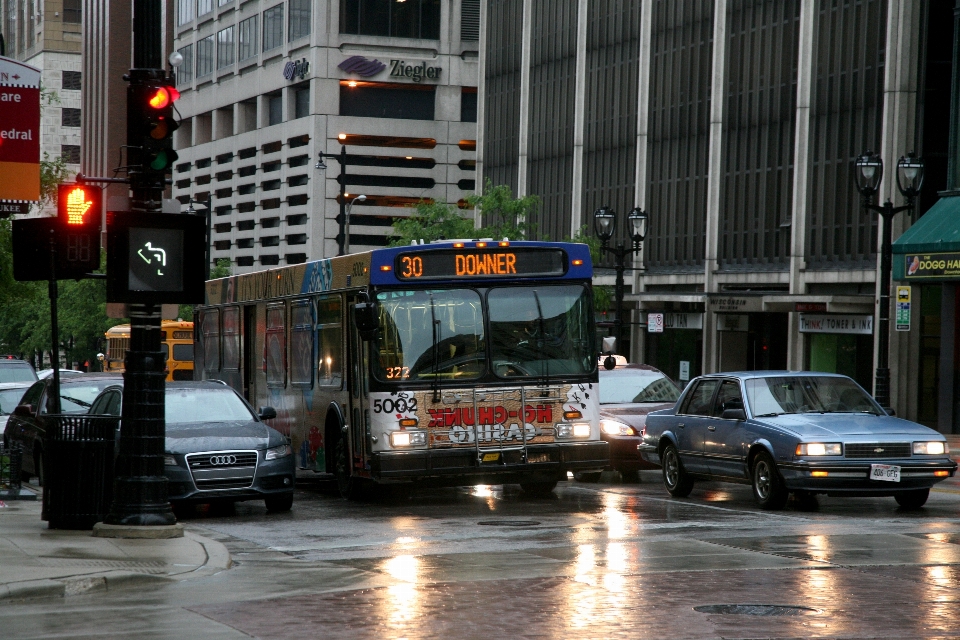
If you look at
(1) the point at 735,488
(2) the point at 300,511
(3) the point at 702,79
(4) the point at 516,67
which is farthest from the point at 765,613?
(4) the point at 516,67

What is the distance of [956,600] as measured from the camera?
391 inches

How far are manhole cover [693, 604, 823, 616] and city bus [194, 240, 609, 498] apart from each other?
735cm

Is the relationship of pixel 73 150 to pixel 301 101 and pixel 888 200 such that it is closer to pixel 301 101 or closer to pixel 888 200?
pixel 301 101

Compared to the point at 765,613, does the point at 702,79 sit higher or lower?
higher

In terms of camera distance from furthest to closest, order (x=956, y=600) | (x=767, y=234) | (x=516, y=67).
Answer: (x=516, y=67)
(x=767, y=234)
(x=956, y=600)

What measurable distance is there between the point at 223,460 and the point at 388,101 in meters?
77.1

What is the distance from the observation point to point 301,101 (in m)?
91.0

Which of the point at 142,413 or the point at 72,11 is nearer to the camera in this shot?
the point at 142,413

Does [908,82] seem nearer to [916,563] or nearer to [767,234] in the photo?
[767,234]

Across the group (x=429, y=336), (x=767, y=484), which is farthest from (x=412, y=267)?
(x=767, y=484)

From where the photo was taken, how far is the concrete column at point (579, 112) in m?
58.4

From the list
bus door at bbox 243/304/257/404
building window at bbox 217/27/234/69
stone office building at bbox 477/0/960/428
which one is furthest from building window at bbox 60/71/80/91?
bus door at bbox 243/304/257/404

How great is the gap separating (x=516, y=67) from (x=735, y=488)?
153ft

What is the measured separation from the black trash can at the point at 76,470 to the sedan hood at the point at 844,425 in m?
7.25
